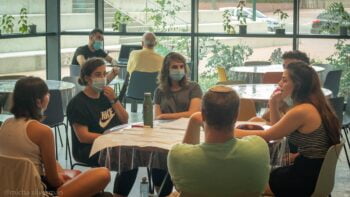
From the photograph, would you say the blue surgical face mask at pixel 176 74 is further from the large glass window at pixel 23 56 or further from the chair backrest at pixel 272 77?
the large glass window at pixel 23 56

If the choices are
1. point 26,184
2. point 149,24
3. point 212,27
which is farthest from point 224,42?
point 26,184

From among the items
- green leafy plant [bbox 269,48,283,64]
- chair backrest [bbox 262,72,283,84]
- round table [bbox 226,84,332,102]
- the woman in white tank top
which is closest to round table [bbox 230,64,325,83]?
chair backrest [bbox 262,72,283,84]

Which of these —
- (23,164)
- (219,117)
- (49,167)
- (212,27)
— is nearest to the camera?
(219,117)

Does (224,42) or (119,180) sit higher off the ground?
(224,42)

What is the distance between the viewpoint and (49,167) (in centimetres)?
370

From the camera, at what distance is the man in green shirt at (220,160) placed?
2.97 meters

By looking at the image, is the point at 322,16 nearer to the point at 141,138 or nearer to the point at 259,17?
the point at 259,17

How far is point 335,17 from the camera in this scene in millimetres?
9430

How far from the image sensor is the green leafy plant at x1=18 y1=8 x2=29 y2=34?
9628 mm

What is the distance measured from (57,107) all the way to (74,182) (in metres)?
2.58

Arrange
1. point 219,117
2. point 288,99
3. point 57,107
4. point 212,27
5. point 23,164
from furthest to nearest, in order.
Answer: point 212,27 → point 57,107 → point 288,99 → point 23,164 → point 219,117

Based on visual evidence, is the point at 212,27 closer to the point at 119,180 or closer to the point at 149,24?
the point at 149,24

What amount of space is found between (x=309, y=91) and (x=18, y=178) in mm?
1814

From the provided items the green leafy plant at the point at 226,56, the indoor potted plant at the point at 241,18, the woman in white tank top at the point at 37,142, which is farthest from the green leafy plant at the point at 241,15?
the woman in white tank top at the point at 37,142
